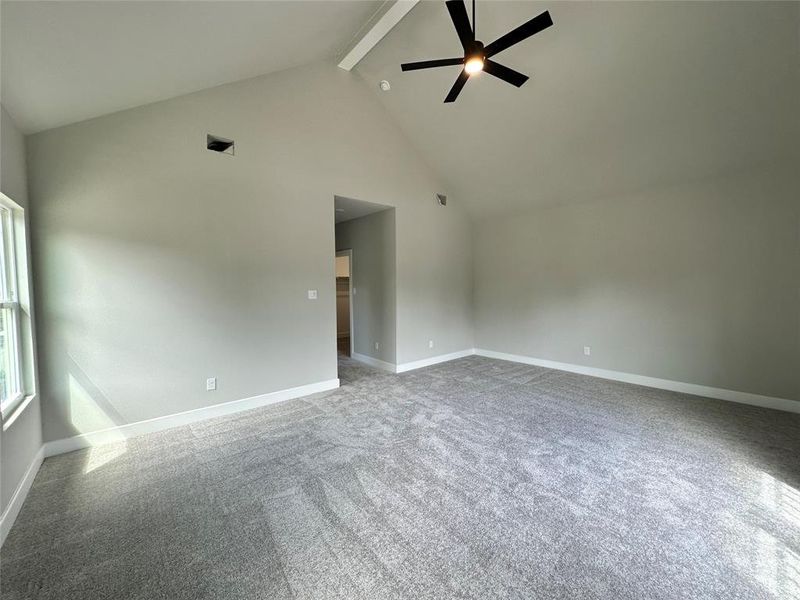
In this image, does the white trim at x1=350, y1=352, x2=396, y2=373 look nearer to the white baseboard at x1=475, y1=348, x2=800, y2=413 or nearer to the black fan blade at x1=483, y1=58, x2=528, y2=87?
the white baseboard at x1=475, y1=348, x2=800, y2=413

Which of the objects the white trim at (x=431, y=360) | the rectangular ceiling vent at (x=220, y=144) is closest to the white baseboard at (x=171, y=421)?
the white trim at (x=431, y=360)

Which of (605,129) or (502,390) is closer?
(605,129)

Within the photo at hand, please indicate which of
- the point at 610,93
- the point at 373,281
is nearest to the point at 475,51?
the point at 610,93

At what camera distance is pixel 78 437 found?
8.68 feet

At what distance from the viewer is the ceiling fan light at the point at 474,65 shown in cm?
242

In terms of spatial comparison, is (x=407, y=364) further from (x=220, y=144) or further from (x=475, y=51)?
(x=475, y=51)

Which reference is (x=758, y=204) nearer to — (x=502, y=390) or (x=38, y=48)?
(x=502, y=390)

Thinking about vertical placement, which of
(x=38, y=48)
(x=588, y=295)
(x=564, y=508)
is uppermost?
(x=38, y=48)

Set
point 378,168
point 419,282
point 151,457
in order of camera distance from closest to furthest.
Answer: point 151,457, point 378,168, point 419,282

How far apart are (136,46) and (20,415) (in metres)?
2.57

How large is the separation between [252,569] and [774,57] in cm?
508

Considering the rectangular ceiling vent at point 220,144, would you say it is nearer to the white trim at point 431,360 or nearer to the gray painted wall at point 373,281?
the gray painted wall at point 373,281

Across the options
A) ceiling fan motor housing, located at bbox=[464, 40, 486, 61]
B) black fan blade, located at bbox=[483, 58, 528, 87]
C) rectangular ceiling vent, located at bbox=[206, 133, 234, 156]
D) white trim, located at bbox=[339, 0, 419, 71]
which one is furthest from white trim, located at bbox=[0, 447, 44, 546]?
white trim, located at bbox=[339, 0, 419, 71]

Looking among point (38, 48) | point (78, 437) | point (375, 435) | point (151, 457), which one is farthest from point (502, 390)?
point (38, 48)
